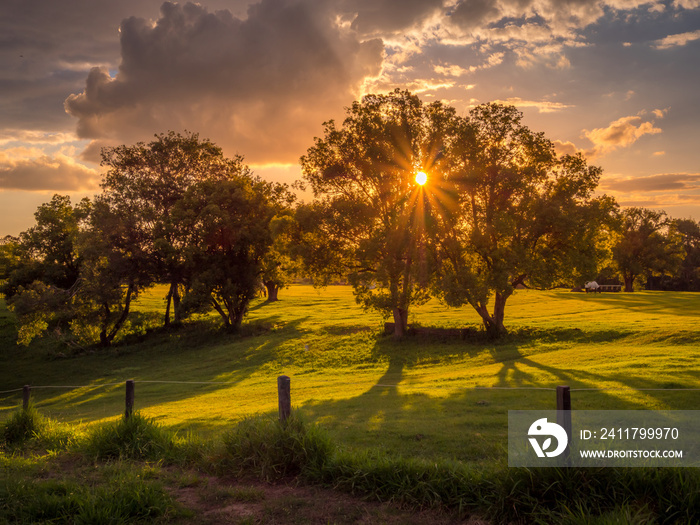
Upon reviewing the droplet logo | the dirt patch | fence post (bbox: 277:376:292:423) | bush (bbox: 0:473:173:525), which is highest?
fence post (bbox: 277:376:292:423)

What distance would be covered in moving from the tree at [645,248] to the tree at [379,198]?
61.0 m

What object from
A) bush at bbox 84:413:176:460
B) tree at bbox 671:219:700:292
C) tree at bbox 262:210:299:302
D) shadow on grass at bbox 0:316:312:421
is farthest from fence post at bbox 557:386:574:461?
tree at bbox 671:219:700:292

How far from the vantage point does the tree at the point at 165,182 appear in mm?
41969

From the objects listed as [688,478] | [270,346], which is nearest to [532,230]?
[270,346]

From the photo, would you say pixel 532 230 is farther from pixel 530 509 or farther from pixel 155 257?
pixel 155 257

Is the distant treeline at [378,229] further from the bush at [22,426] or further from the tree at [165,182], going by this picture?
the bush at [22,426]

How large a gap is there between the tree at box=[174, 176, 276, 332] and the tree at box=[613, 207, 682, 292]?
6305cm

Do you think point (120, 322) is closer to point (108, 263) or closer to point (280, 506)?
point (108, 263)

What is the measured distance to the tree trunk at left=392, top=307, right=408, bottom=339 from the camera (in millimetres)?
35500

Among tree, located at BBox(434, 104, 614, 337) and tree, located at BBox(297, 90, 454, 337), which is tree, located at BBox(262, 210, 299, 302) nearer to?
tree, located at BBox(297, 90, 454, 337)

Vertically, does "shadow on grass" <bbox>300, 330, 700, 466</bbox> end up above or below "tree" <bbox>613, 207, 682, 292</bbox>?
below

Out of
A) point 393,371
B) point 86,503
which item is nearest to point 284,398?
point 86,503

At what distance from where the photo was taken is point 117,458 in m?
9.70

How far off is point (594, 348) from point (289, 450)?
73.2 ft
